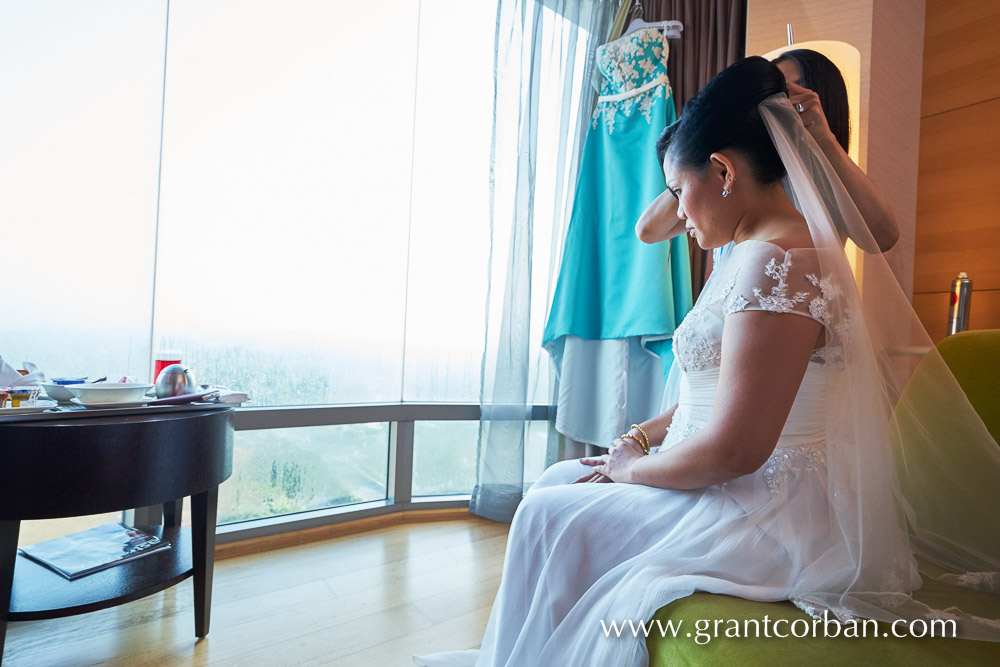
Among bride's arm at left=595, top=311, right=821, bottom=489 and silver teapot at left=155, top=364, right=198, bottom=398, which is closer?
bride's arm at left=595, top=311, right=821, bottom=489

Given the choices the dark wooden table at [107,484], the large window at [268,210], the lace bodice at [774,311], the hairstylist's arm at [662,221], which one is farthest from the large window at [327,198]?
the lace bodice at [774,311]

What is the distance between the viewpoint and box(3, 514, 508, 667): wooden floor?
149 cm

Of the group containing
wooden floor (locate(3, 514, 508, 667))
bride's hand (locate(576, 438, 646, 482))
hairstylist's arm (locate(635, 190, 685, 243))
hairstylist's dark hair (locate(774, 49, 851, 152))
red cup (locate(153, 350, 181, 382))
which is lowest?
wooden floor (locate(3, 514, 508, 667))

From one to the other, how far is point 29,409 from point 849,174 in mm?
1828

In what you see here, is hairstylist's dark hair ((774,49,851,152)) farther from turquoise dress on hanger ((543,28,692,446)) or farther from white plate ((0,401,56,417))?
white plate ((0,401,56,417))

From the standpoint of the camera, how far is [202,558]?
5.18 ft

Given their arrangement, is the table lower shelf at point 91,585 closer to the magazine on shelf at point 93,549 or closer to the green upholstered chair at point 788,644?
the magazine on shelf at point 93,549

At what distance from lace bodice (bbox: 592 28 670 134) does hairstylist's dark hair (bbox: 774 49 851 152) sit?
1137 millimetres

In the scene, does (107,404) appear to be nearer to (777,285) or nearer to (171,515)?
(171,515)

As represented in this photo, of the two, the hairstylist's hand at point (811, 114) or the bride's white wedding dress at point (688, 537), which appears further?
the hairstylist's hand at point (811, 114)

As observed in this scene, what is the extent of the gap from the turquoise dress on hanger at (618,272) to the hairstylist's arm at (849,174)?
1.25m

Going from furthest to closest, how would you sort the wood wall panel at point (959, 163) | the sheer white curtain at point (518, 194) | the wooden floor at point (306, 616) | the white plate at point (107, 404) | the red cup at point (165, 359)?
the sheer white curtain at point (518, 194), the wood wall panel at point (959, 163), the red cup at point (165, 359), the wooden floor at point (306, 616), the white plate at point (107, 404)

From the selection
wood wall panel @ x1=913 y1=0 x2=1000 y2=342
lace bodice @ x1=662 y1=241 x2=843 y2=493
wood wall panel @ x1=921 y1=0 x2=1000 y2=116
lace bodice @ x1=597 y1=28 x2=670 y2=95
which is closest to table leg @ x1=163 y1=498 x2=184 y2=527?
lace bodice @ x1=662 y1=241 x2=843 y2=493

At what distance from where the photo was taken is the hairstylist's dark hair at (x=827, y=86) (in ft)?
4.17
